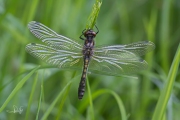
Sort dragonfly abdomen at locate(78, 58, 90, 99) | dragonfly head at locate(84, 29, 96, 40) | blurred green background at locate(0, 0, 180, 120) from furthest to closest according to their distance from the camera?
blurred green background at locate(0, 0, 180, 120)
dragonfly head at locate(84, 29, 96, 40)
dragonfly abdomen at locate(78, 58, 90, 99)

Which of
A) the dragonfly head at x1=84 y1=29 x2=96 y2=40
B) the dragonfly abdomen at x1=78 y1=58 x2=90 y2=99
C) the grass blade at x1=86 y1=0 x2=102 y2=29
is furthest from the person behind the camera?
the dragonfly head at x1=84 y1=29 x2=96 y2=40

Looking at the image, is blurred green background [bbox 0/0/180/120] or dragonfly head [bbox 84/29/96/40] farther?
blurred green background [bbox 0/0/180/120]

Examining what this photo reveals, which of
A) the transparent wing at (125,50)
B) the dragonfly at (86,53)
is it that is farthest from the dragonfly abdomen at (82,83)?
the transparent wing at (125,50)

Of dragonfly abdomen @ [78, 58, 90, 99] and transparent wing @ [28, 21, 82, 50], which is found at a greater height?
transparent wing @ [28, 21, 82, 50]

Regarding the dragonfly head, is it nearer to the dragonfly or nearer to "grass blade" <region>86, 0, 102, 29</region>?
the dragonfly

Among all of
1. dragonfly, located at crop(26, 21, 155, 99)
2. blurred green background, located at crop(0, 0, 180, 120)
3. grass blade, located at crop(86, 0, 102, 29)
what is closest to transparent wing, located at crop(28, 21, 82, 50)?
dragonfly, located at crop(26, 21, 155, 99)

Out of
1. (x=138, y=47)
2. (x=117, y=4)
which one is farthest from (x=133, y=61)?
(x=117, y=4)

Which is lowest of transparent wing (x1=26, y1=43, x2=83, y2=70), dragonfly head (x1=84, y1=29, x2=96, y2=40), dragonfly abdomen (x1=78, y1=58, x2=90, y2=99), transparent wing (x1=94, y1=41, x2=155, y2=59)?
dragonfly abdomen (x1=78, y1=58, x2=90, y2=99)

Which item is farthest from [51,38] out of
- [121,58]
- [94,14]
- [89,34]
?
[94,14]

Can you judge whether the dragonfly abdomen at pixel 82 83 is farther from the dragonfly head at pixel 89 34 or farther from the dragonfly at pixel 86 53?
the dragonfly head at pixel 89 34
